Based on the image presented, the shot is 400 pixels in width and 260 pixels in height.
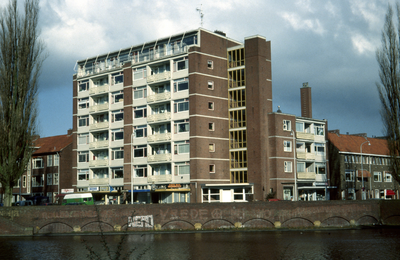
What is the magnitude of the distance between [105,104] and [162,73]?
13.1m

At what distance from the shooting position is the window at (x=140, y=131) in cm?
7250

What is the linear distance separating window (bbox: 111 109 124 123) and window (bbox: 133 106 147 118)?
3270 millimetres

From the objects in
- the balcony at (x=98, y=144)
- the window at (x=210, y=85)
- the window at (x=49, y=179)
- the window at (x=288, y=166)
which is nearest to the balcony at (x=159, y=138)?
the window at (x=210, y=85)

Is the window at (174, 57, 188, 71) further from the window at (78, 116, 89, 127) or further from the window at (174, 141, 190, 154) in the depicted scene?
the window at (78, 116, 89, 127)

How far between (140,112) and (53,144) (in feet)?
92.5

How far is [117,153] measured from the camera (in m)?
76.4

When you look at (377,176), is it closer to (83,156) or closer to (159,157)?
(159,157)

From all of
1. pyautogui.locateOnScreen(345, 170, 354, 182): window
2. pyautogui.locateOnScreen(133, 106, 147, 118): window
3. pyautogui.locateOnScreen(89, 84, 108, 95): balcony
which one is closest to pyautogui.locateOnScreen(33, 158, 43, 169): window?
pyautogui.locateOnScreen(89, 84, 108, 95): balcony

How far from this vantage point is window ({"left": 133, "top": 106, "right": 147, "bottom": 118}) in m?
72.9

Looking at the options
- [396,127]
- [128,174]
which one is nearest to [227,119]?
[128,174]

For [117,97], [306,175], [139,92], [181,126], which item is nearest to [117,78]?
[117,97]

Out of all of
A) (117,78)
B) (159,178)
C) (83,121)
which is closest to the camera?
(159,178)

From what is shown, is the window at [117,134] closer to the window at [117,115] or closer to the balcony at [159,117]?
the window at [117,115]

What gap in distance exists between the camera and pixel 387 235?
39875 millimetres
